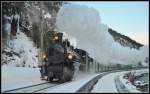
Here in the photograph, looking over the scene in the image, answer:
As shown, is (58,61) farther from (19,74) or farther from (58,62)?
(19,74)

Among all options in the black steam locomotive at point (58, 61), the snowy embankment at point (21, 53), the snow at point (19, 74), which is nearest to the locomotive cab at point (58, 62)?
the black steam locomotive at point (58, 61)

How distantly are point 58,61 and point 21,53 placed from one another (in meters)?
14.7

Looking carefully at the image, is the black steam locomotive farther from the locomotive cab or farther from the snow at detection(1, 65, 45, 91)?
the snow at detection(1, 65, 45, 91)

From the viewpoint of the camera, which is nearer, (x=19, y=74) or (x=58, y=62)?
(x=58, y=62)

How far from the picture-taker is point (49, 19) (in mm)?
51844

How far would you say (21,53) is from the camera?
163ft

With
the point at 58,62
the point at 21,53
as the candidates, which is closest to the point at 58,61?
the point at 58,62

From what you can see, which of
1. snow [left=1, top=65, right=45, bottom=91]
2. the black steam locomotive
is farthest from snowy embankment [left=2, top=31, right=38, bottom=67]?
the black steam locomotive

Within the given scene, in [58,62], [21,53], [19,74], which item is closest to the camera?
[58,62]

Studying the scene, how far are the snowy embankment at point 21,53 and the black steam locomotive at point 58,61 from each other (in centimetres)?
883

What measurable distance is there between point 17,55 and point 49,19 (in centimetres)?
688

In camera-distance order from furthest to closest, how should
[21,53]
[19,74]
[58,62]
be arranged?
[21,53] → [19,74] → [58,62]

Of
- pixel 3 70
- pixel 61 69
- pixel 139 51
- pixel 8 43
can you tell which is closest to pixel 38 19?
pixel 8 43

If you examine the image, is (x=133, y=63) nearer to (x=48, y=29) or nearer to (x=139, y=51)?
(x=139, y=51)
